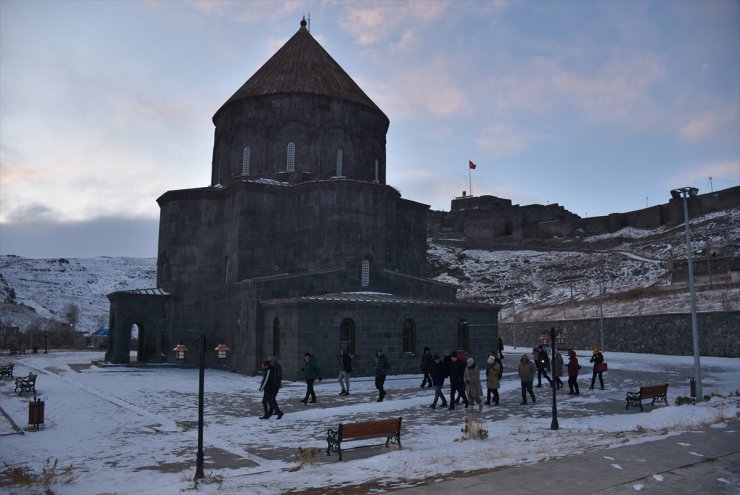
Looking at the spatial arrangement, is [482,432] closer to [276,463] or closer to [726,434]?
[276,463]

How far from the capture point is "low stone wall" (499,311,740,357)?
33219 millimetres

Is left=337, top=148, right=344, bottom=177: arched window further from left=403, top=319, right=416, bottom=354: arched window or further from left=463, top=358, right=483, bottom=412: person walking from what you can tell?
left=463, top=358, right=483, bottom=412: person walking

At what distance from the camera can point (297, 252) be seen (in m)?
28.2

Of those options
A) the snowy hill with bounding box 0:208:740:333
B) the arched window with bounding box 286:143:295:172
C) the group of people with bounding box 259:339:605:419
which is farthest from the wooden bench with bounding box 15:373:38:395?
the snowy hill with bounding box 0:208:740:333

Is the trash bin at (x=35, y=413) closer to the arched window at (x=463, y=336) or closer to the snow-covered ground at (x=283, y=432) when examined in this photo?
the snow-covered ground at (x=283, y=432)

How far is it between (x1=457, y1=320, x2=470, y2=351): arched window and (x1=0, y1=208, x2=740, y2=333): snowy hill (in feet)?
69.9

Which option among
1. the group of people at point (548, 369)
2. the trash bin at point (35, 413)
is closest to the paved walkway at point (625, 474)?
the group of people at point (548, 369)

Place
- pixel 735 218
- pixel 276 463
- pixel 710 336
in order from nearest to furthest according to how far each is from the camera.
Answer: pixel 276 463
pixel 710 336
pixel 735 218

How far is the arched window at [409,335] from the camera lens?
25125 millimetres

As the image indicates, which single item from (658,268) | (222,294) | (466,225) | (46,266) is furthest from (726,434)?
(46,266)

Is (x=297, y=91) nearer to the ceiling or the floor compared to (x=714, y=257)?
nearer to the ceiling

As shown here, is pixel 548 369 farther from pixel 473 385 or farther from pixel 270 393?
pixel 270 393

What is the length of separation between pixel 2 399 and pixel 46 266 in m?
96.0

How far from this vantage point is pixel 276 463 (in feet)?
31.6
